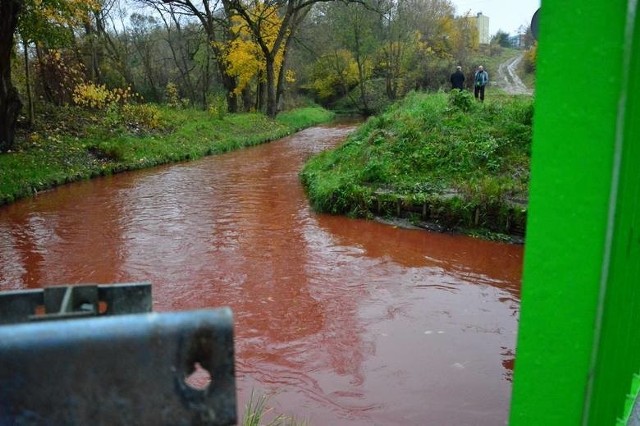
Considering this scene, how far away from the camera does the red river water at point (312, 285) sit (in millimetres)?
4676

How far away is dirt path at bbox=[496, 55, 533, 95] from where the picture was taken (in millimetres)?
31602

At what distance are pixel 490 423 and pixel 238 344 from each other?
8.36ft

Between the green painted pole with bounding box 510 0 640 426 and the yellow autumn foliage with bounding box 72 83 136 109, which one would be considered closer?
the green painted pole with bounding box 510 0 640 426

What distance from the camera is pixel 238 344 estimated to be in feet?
18.0

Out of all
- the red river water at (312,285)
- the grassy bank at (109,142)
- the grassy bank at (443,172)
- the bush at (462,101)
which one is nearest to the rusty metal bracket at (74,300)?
the red river water at (312,285)

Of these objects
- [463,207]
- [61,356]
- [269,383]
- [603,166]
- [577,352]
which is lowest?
[269,383]

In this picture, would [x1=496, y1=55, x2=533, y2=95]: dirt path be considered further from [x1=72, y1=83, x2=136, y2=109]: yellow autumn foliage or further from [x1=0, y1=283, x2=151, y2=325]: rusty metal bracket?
[x1=0, y1=283, x2=151, y2=325]: rusty metal bracket

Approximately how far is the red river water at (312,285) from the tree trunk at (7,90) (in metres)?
2.69

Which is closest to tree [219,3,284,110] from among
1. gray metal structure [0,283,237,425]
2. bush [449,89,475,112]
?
bush [449,89,475,112]

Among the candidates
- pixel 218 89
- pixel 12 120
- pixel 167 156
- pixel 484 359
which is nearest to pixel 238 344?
pixel 484 359

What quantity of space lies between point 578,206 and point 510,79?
4072cm

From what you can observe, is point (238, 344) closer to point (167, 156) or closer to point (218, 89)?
point (167, 156)

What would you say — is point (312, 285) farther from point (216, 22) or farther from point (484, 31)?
point (484, 31)

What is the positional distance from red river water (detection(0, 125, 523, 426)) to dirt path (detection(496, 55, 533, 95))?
2284cm
